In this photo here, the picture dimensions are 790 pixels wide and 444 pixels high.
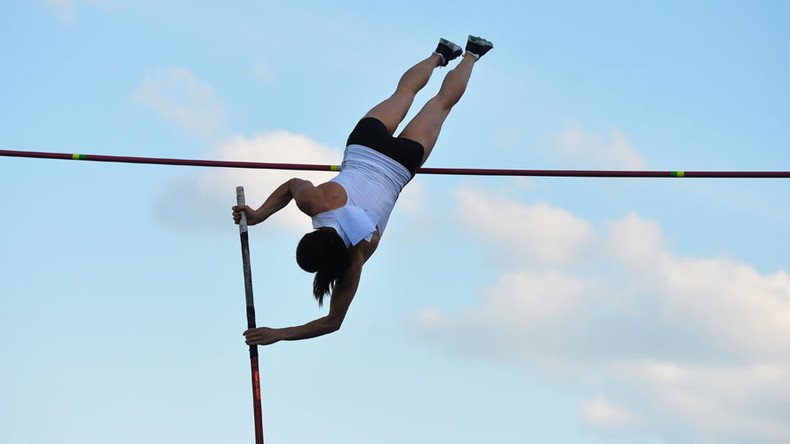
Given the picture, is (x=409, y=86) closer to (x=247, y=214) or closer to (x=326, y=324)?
(x=247, y=214)

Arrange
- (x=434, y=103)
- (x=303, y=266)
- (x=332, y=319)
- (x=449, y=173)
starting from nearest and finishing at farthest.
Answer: (x=303, y=266) → (x=332, y=319) → (x=434, y=103) → (x=449, y=173)

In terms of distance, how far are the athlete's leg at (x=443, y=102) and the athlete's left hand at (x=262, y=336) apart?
5.75 feet

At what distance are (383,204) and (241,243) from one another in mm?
1191

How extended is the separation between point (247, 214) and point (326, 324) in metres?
1.08

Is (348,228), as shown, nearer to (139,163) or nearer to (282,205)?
(282,205)

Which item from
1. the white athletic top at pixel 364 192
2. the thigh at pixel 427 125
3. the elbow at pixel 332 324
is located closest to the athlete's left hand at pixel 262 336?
the elbow at pixel 332 324

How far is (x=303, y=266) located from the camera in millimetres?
8672

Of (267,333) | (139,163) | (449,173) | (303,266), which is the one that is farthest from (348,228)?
(139,163)

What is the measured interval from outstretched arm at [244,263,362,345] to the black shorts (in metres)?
0.97

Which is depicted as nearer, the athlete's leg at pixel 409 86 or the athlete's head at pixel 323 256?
the athlete's head at pixel 323 256

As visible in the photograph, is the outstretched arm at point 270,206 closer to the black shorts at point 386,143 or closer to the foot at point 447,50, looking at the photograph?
the black shorts at point 386,143

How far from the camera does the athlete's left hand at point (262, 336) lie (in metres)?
9.39

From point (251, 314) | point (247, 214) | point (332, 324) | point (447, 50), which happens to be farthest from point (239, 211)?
point (447, 50)

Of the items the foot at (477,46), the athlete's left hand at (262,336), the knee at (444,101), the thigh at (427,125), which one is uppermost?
the foot at (477,46)
